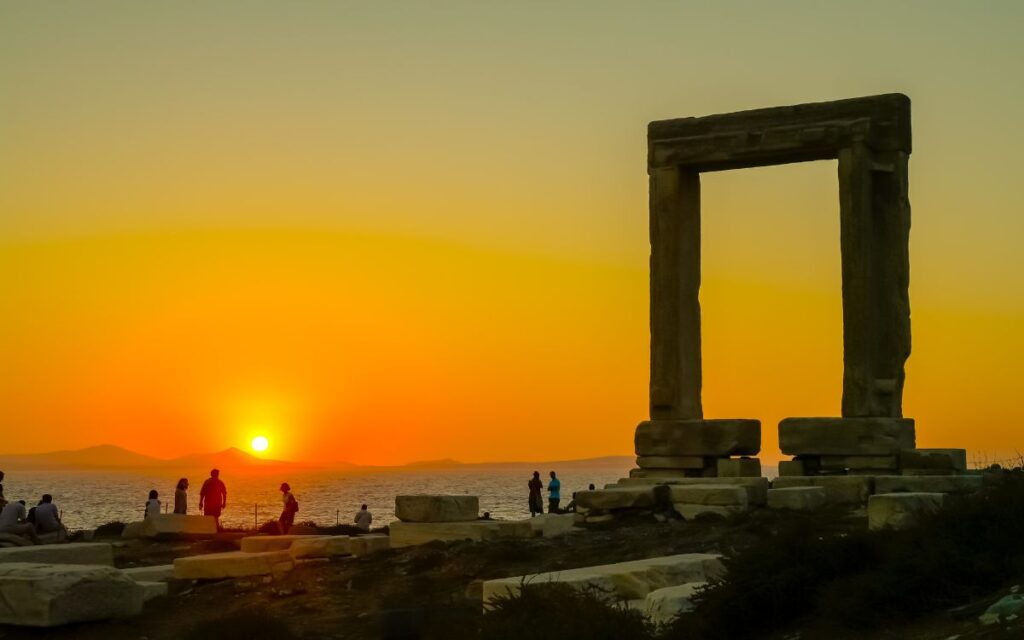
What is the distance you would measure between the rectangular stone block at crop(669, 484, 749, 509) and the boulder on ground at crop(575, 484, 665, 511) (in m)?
0.29

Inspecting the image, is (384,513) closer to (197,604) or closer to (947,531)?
(197,604)

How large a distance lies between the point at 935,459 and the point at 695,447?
355cm

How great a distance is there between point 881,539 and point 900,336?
10.8 metres

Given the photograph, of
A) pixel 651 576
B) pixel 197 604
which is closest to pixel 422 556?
pixel 197 604

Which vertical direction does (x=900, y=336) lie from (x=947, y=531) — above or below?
above

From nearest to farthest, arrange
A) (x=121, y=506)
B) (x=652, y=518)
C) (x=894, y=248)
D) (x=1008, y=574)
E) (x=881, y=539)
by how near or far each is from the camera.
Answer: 1. (x=1008, y=574)
2. (x=881, y=539)
3. (x=652, y=518)
4. (x=894, y=248)
5. (x=121, y=506)

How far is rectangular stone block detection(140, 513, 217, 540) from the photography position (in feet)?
84.1

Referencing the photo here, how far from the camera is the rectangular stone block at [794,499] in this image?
18.8 meters

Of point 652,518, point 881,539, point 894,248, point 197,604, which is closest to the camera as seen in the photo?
point 881,539

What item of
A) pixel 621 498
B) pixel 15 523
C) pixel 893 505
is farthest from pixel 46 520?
pixel 893 505

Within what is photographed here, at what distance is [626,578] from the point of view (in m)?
13.2

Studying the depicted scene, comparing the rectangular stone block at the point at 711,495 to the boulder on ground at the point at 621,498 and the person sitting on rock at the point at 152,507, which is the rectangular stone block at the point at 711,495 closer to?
the boulder on ground at the point at 621,498

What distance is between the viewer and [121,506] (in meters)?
104

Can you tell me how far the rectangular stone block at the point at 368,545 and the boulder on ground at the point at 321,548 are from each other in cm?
9
